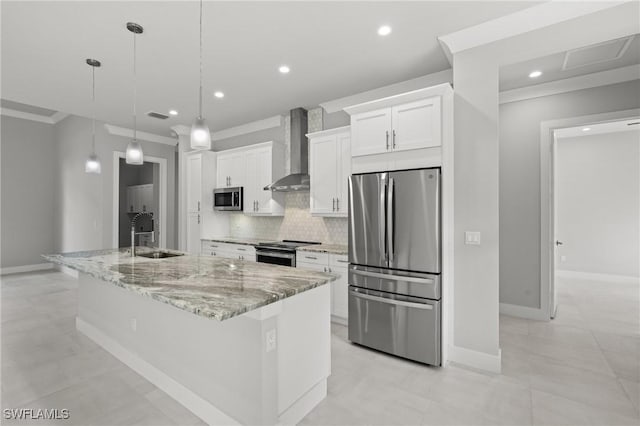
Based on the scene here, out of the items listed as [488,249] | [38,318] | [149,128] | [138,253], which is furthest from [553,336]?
[149,128]

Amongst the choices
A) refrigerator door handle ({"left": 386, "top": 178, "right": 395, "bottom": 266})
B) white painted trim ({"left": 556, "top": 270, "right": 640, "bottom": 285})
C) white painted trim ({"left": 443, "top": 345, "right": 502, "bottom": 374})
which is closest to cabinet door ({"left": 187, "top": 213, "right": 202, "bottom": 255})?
refrigerator door handle ({"left": 386, "top": 178, "right": 395, "bottom": 266})

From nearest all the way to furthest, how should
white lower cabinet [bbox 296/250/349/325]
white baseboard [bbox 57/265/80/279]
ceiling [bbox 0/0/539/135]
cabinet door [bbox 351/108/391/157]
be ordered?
ceiling [bbox 0/0/539/135] → cabinet door [bbox 351/108/391/157] → white lower cabinet [bbox 296/250/349/325] → white baseboard [bbox 57/265/80/279]

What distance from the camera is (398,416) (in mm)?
2025

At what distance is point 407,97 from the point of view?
2859 mm

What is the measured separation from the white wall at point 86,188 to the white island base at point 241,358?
4123 mm

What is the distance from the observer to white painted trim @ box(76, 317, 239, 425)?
1.96 metres

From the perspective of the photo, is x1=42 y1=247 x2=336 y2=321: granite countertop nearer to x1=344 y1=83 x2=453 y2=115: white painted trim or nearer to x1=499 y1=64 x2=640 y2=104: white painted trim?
x1=344 y1=83 x2=453 y2=115: white painted trim

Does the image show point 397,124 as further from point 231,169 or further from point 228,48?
point 231,169

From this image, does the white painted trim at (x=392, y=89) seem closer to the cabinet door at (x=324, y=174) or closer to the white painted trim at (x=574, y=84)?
the cabinet door at (x=324, y=174)

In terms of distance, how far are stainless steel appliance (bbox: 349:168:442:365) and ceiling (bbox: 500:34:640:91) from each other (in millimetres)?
1751

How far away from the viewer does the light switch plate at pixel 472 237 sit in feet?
8.77

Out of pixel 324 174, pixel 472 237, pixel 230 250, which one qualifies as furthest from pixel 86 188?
pixel 472 237

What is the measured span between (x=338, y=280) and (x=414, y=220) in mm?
1309

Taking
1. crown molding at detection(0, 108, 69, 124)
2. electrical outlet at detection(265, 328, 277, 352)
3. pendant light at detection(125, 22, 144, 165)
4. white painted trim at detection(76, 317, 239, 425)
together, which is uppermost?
crown molding at detection(0, 108, 69, 124)
